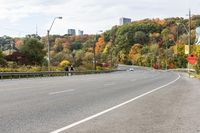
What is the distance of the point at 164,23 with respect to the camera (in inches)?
6855

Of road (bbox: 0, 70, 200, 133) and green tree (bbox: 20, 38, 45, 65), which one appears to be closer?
road (bbox: 0, 70, 200, 133)

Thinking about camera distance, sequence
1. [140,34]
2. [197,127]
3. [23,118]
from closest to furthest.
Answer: [197,127] → [23,118] → [140,34]

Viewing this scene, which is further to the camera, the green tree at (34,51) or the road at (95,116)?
the green tree at (34,51)

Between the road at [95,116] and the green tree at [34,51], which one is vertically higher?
the green tree at [34,51]

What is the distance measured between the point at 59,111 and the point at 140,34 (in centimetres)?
18105

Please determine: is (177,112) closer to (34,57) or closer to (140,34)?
(34,57)

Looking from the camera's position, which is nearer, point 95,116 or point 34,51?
point 95,116

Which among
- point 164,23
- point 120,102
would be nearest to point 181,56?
point 164,23

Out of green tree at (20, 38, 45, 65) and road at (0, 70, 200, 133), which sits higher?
green tree at (20, 38, 45, 65)

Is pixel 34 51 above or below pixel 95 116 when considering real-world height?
above

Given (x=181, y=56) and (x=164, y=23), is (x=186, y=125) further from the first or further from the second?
(x=164, y=23)

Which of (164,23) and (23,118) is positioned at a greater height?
(164,23)

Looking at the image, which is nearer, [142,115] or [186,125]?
[186,125]

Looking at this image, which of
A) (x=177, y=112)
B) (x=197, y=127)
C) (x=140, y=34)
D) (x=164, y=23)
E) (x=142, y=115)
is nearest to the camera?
(x=197, y=127)
